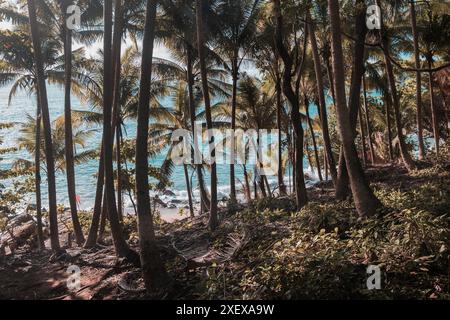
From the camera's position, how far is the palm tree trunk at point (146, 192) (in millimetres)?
6816

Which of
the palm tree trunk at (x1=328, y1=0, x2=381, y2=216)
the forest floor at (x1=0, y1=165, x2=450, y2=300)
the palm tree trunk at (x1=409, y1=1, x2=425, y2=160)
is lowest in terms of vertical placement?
the forest floor at (x1=0, y1=165, x2=450, y2=300)

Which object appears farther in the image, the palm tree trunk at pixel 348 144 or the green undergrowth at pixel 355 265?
the palm tree trunk at pixel 348 144

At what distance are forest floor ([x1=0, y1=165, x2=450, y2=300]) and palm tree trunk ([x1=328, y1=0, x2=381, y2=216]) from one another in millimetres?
311

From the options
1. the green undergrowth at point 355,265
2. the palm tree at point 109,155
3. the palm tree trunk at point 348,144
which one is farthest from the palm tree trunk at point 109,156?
the palm tree trunk at point 348,144

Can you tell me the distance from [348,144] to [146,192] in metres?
4.01

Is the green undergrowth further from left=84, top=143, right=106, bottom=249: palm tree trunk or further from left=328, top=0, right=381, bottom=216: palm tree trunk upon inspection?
left=84, top=143, right=106, bottom=249: palm tree trunk

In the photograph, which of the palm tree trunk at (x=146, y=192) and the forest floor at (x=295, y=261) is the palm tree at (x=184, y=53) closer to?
the forest floor at (x=295, y=261)

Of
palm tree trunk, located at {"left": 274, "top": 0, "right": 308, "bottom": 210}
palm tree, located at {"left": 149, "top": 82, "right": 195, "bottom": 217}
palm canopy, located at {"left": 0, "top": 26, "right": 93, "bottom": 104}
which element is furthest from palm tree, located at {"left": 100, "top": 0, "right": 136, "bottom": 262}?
palm tree, located at {"left": 149, "top": 82, "right": 195, "bottom": 217}

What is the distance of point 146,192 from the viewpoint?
6.88 meters

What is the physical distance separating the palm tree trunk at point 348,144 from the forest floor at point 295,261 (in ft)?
1.02

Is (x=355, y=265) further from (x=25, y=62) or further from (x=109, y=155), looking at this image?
(x=25, y=62)

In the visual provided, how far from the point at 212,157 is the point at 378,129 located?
2681cm

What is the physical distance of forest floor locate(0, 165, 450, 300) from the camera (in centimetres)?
552
